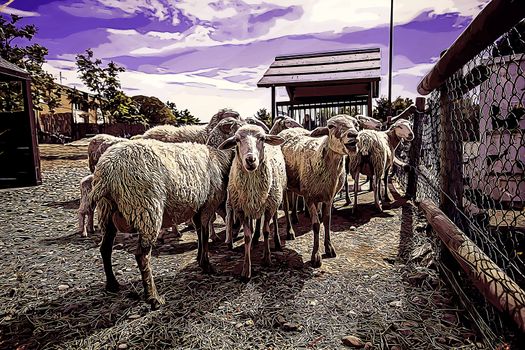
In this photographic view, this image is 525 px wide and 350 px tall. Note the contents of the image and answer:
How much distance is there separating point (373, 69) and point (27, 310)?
35.0 ft

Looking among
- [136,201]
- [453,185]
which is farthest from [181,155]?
[453,185]

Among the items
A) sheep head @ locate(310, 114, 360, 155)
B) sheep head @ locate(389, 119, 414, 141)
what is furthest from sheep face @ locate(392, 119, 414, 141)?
sheep head @ locate(310, 114, 360, 155)

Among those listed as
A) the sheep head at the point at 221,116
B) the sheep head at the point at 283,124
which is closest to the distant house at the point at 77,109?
the sheep head at the point at 221,116

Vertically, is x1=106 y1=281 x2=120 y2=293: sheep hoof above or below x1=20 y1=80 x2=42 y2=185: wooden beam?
below

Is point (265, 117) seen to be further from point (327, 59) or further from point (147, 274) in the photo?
point (147, 274)

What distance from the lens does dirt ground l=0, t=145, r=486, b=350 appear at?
101 inches

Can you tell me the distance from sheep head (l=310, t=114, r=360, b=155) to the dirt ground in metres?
1.42

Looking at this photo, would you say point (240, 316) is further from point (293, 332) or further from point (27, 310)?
point (27, 310)

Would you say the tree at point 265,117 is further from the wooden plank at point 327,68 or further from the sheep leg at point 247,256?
the sheep leg at point 247,256

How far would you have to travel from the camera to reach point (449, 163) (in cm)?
297

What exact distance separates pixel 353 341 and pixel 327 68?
1043cm

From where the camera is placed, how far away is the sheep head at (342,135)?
379 cm

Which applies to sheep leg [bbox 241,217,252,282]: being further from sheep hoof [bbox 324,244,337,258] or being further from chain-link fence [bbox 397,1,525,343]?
chain-link fence [bbox 397,1,525,343]

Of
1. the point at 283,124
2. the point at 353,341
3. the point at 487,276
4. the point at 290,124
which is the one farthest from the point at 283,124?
the point at 487,276
